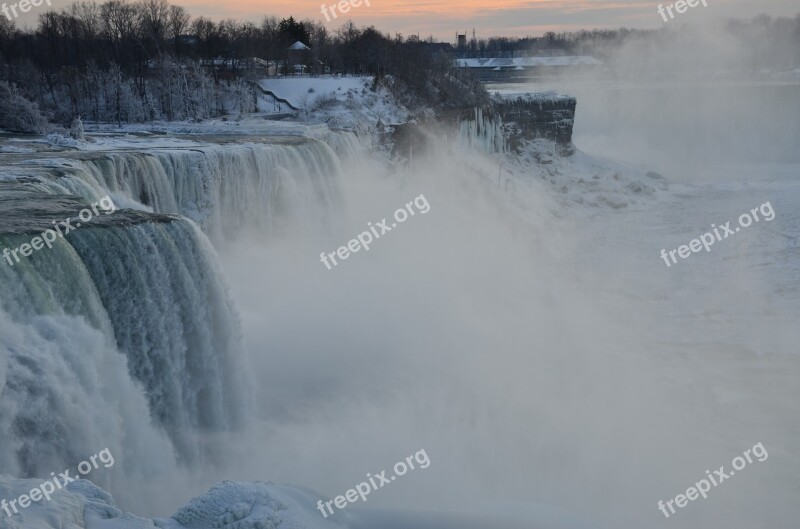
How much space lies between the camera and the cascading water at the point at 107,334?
688 cm

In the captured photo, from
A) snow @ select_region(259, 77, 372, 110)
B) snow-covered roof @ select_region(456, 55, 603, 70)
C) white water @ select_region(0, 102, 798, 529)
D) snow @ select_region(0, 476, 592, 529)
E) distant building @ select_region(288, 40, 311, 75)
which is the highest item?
distant building @ select_region(288, 40, 311, 75)

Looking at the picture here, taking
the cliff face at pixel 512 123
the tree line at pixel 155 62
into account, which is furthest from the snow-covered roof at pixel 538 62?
the cliff face at pixel 512 123

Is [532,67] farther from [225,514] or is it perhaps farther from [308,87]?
[225,514]

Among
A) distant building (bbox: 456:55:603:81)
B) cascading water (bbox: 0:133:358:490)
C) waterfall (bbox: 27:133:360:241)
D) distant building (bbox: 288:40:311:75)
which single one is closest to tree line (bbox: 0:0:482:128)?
distant building (bbox: 288:40:311:75)

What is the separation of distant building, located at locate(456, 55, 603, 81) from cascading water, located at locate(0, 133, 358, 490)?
67.5 meters

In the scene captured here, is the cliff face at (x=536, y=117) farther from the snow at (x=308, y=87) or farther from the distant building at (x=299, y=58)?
the distant building at (x=299, y=58)

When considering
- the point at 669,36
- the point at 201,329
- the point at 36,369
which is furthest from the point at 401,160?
the point at 669,36

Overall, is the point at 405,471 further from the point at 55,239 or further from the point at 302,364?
the point at 55,239

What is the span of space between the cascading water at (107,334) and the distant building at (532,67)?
67467 millimetres

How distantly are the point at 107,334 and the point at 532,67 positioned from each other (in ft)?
244

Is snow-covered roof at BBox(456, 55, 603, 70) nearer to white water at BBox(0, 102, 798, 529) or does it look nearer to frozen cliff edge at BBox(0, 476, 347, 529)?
white water at BBox(0, 102, 798, 529)

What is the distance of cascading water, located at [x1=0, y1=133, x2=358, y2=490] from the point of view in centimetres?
688

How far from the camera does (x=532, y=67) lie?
7769cm

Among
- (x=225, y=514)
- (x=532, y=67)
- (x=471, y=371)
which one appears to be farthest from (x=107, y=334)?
(x=532, y=67)
